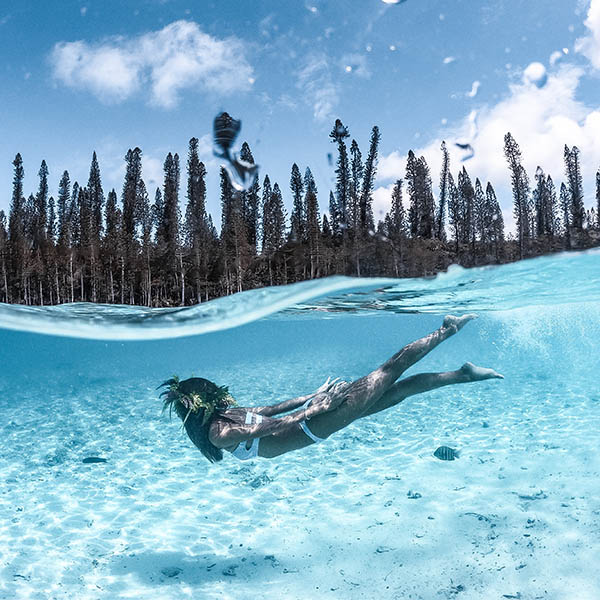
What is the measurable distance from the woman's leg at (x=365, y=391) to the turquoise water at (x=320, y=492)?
178cm

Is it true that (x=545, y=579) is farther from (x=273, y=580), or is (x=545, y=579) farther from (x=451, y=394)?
(x=451, y=394)

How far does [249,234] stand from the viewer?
5038 cm

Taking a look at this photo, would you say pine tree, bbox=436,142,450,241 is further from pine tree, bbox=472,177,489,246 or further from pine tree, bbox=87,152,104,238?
pine tree, bbox=87,152,104,238

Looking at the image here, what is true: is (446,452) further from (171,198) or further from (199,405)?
(171,198)

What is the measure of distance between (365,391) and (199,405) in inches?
92.8

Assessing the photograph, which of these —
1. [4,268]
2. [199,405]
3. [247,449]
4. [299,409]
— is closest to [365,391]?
[299,409]

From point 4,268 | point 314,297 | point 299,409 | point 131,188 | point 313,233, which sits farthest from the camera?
point 131,188

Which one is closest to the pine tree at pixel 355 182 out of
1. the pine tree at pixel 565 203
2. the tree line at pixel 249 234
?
the tree line at pixel 249 234

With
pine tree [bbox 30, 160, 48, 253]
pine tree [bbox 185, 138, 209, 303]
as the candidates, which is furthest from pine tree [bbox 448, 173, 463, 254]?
pine tree [bbox 30, 160, 48, 253]

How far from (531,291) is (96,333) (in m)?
15.4

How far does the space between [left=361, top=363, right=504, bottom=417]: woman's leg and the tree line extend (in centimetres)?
656

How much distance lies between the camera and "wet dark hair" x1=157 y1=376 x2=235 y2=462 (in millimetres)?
6172

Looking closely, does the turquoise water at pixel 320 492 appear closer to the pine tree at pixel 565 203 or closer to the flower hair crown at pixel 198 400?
the flower hair crown at pixel 198 400

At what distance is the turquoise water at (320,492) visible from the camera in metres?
5.34
